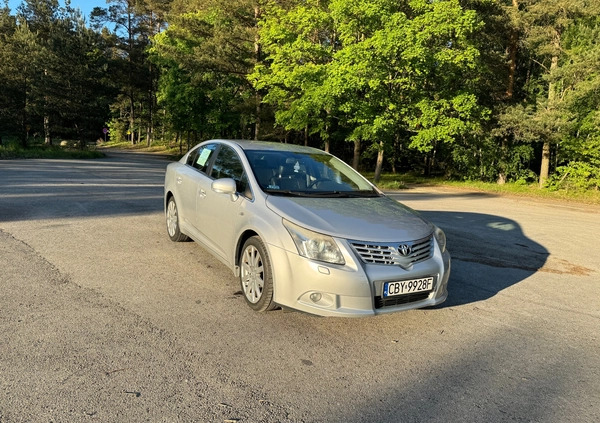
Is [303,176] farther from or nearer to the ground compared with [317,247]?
farther from the ground

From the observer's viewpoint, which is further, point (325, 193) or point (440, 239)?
point (325, 193)

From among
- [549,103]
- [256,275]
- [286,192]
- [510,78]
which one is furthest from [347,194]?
[510,78]

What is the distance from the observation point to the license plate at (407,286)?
3374 mm

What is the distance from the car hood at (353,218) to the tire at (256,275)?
1.34ft

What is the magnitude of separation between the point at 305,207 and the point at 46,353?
7.64 feet

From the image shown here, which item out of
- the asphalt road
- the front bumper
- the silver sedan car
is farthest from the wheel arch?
the front bumper

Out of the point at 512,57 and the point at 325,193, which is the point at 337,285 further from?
the point at 512,57

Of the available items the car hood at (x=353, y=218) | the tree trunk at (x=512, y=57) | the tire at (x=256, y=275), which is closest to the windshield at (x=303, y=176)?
the car hood at (x=353, y=218)

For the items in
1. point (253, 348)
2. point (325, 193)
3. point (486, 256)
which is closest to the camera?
point (253, 348)

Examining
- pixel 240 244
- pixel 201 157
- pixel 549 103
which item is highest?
pixel 549 103

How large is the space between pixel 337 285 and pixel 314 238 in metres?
0.43

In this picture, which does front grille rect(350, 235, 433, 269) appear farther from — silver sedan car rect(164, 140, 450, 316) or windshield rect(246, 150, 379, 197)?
windshield rect(246, 150, 379, 197)

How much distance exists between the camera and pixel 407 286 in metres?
3.46

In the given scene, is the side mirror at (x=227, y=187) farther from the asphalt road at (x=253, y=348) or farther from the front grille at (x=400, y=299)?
the front grille at (x=400, y=299)
